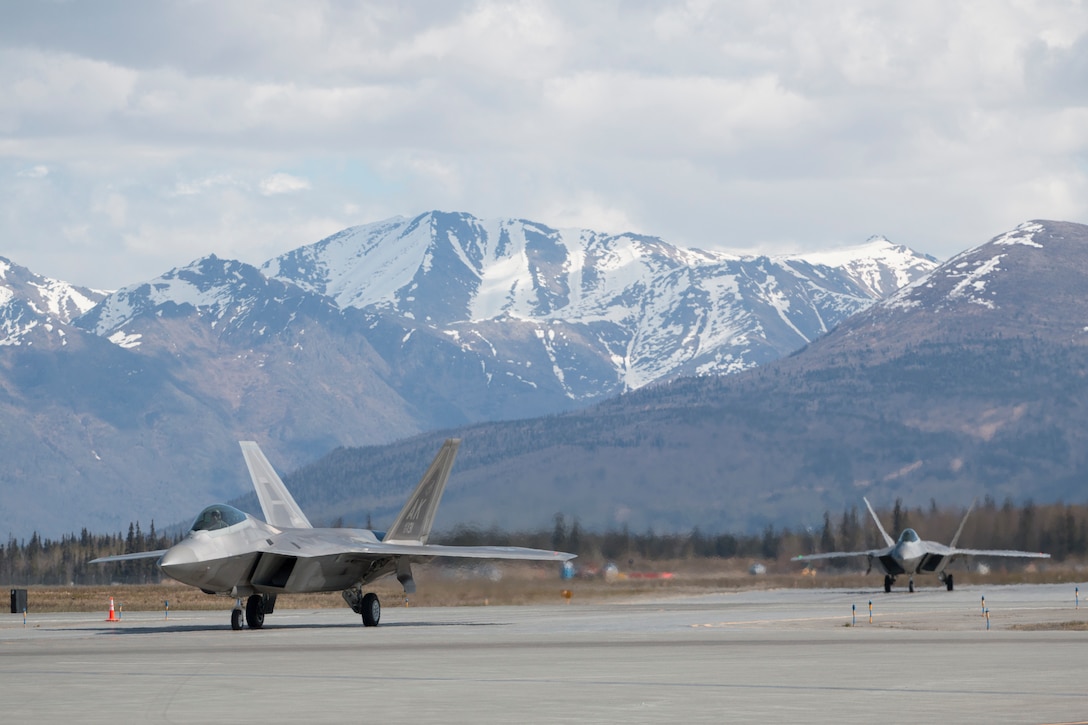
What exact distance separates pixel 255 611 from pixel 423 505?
7.80 m

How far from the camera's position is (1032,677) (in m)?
26.4

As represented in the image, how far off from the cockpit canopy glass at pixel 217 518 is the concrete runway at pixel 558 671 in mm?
2819

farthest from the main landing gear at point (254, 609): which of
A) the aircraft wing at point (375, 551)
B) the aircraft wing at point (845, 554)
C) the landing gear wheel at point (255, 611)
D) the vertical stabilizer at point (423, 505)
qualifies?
the aircraft wing at point (845, 554)

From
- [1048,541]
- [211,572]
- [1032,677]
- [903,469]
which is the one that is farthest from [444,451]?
[903,469]

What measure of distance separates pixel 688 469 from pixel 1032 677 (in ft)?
377

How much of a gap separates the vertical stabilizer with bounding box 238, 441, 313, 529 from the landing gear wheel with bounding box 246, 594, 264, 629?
14.7 ft

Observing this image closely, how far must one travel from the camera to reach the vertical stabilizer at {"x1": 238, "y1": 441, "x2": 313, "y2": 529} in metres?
48.9

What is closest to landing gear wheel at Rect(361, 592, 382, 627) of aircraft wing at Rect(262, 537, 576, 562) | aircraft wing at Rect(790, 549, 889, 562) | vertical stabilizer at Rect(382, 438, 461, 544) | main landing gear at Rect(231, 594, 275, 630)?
aircraft wing at Rect(262, 537, 576, 562)

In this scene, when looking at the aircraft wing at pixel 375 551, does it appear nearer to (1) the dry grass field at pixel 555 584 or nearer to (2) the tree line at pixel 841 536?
(1) the dry grass field at pixel 555 584

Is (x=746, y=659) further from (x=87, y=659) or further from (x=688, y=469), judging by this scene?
(x=688, y=469)

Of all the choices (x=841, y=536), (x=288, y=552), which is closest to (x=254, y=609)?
(x=288, y=552)

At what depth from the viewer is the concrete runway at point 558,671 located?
21.8 meters

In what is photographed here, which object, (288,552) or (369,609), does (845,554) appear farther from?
(288,552)

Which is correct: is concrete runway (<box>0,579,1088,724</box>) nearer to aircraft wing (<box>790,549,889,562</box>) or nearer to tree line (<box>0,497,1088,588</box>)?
aircraft wing (<box>790,549,889,562</box>)
